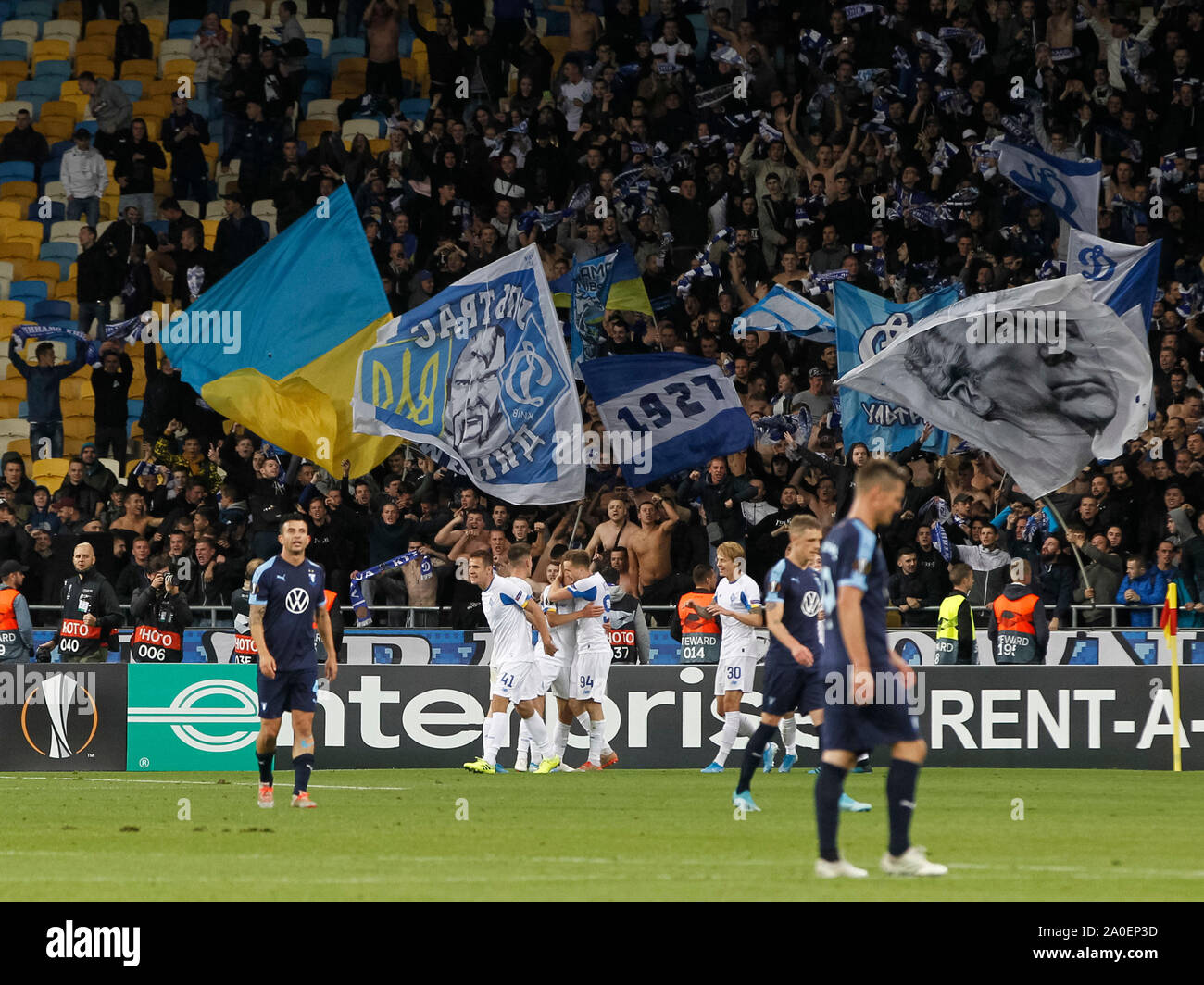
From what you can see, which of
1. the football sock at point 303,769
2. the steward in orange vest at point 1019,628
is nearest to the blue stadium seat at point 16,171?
the steward in orange vest at point 1019,628

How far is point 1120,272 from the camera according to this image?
21.5 m

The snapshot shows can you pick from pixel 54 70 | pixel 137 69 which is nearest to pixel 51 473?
pixel 137 69

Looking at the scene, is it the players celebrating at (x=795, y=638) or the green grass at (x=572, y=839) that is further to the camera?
the players celebrating at (x=795, y=638)

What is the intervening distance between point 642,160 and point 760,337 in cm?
402

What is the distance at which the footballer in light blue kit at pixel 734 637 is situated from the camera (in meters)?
19.2

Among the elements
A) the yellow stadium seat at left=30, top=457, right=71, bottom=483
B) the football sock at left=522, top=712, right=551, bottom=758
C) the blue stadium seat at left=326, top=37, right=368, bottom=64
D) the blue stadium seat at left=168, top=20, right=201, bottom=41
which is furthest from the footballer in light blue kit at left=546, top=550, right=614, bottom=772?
the blue stadium seat at left=168, top=20, right=201, bottom=41

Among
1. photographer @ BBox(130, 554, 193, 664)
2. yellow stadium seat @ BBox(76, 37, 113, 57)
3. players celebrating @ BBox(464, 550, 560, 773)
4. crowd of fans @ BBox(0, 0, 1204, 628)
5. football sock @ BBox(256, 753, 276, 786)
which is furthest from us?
yellow stadium seat @ BBox(76, 37, 113, 57)

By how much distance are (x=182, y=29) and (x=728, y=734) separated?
1898 centimetres

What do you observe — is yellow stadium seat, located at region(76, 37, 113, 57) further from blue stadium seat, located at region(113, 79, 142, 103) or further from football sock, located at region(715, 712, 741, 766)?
football sock, located at region(715, 712, 741, 766)

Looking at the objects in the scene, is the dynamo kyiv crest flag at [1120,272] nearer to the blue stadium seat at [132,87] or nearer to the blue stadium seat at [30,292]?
the blue stadium seat at [30,292]

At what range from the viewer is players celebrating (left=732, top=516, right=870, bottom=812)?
599 inches

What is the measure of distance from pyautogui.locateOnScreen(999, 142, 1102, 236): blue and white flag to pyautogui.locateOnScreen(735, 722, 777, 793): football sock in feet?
36.4

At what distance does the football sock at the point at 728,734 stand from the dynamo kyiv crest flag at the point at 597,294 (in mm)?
5943

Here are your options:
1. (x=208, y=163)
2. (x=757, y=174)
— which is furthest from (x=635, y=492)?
(x=208, y=163)
